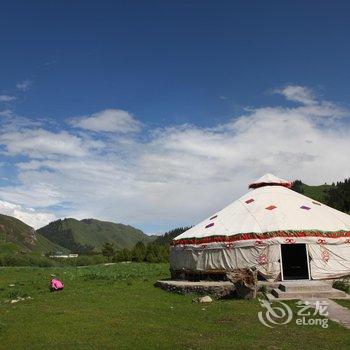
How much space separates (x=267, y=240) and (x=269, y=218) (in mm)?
1295

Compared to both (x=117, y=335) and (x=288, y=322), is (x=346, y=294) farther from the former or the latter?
(x=117, y=335)

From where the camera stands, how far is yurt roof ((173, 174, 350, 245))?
672 inches

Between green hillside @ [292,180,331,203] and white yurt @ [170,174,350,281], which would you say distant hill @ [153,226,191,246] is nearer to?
green hillside @ [292,180,331,203]

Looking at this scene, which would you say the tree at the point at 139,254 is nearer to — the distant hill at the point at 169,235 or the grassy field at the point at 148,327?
the grassy field at the point at 148,327

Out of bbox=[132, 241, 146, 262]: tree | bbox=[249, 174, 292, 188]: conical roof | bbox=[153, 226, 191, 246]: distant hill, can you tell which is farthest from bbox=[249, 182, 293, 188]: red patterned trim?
bbox=[153, 226, 191, 246]: distant hill

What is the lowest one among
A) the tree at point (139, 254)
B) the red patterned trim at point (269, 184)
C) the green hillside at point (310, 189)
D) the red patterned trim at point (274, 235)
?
the red patterned trim at point (274, 235)

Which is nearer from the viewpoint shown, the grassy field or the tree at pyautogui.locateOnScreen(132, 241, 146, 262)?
the grassy field

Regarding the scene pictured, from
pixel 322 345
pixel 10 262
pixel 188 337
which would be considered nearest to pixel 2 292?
pixel 188 337

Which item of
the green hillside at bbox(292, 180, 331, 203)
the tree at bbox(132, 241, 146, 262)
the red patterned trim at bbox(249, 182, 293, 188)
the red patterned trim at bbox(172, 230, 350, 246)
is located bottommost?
the red patterned trim at bbox(172, 230, 350, 246)

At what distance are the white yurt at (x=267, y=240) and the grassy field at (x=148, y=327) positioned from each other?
2988mm

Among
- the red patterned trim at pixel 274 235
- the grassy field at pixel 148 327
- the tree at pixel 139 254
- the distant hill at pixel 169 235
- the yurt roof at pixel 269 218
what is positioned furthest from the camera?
the distant hill at pixel 169 235

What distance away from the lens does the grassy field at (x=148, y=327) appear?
8.81 metres

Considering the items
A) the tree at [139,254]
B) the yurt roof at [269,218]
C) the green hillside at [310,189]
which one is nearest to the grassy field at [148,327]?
the yurt roof at [269,218]

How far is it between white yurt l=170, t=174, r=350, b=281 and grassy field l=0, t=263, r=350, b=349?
2.99 meters
